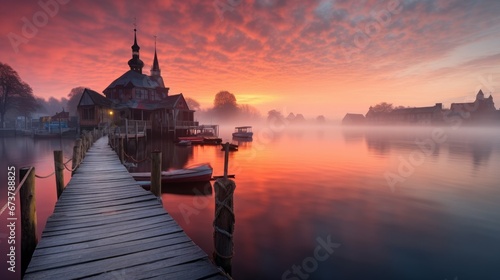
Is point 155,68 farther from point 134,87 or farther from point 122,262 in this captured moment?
point 122,262

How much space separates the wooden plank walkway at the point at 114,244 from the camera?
3.70 metres

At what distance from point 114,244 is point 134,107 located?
4520 centimetres

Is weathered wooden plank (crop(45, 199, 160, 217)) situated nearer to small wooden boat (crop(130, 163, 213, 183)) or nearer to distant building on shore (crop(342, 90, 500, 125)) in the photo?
small wooden boat (crop(130, 163, 213, 183))

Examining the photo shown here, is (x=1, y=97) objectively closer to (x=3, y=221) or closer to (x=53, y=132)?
(x=53, y=132)

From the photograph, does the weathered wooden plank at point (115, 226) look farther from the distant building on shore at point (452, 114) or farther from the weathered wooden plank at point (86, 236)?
the distant building on shore at point (452, 114)

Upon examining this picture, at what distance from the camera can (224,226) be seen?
4156mm

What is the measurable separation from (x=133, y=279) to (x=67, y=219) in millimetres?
3279

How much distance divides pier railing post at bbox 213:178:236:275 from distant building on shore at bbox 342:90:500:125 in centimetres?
14378

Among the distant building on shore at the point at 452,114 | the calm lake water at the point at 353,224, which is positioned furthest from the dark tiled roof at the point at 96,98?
the distant building on shore at the point at 452,114

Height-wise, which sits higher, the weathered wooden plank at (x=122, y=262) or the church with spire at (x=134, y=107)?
the church with spire at (x=134, y=107)

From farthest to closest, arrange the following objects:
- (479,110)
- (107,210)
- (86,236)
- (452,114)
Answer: (452,114)
(479,110)
(107,210)
(86,236)

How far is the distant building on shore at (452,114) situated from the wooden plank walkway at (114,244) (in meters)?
144

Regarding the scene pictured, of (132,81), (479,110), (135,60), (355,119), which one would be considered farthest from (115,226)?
(355,119)

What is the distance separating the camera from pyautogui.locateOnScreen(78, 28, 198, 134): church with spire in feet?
139
